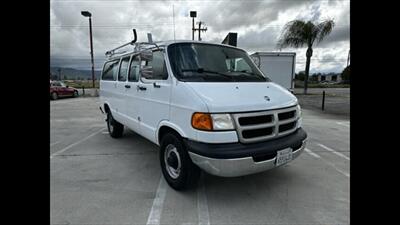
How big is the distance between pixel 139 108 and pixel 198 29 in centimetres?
3007

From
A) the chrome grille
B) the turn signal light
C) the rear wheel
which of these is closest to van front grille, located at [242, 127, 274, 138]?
the chrome grille

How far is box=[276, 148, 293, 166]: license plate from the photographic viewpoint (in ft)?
9.50

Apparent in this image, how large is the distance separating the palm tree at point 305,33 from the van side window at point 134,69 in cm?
1890

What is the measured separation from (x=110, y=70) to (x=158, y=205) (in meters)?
4.14

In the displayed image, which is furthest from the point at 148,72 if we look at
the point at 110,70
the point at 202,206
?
the point at 110,70

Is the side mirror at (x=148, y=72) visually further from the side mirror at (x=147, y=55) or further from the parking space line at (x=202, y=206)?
the parking space line at (x=202, y=206)

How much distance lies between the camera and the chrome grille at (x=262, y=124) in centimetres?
272

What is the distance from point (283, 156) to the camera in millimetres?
2945

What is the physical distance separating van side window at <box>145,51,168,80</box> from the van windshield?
157mm

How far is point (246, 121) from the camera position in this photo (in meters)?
2.76

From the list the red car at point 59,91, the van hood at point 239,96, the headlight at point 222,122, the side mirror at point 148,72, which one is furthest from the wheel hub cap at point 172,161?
the red car at point 59,91
